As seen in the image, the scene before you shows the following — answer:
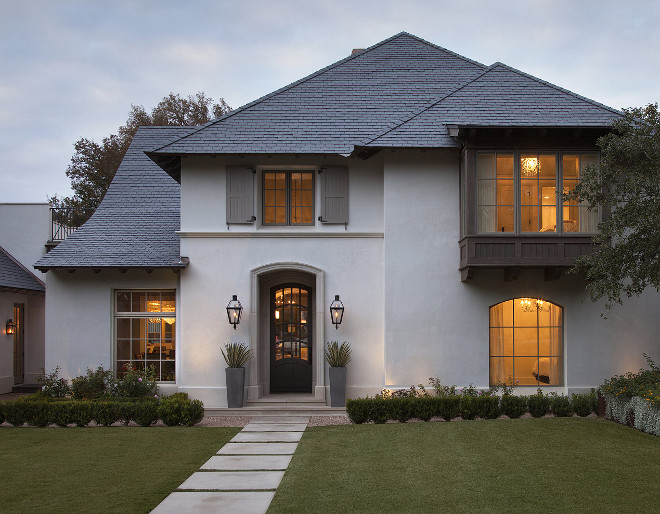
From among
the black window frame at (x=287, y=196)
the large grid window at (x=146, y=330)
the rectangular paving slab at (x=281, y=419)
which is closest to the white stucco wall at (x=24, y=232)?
the large grid window at (x=146, y=330)

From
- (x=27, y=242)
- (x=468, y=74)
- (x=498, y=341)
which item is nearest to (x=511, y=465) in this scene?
(x=498, y=341)

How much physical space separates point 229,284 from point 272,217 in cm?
190

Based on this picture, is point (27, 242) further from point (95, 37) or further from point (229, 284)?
point (229, 284)

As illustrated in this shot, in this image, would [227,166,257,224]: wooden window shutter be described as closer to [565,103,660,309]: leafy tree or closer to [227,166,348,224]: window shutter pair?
[227,166,348,224]: window shutter pair

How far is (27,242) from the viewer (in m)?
21.6

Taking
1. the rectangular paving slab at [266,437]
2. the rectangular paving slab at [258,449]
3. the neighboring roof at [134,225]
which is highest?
the neighboring roof at [134,225]

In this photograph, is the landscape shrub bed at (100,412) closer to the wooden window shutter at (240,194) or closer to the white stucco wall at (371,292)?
the white stucco wall at (371,292)

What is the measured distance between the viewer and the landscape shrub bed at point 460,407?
12953 mm

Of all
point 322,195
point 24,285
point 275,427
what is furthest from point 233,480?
point 24,285

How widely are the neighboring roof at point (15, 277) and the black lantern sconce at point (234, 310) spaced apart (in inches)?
306

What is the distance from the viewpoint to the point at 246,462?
9.65m

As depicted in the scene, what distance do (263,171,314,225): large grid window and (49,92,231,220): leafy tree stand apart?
1881 centimetres

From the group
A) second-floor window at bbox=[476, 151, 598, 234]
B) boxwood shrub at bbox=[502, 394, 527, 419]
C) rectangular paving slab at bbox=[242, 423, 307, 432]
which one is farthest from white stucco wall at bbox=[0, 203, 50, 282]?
boxwood shrub at bbox=[502, 394, 527, 419]

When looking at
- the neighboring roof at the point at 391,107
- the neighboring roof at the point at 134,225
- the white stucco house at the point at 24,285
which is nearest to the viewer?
the neighboring roof at the point at 391,107
